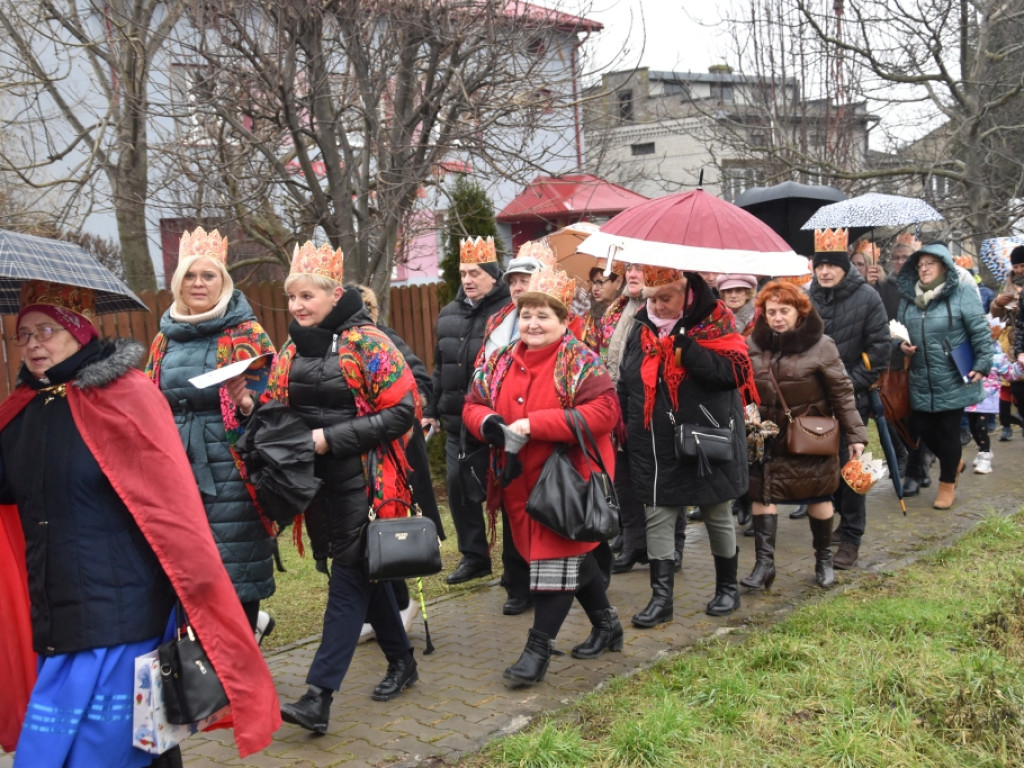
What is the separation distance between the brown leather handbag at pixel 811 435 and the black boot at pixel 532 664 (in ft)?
7.41

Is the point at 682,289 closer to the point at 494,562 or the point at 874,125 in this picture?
the point at 494,562

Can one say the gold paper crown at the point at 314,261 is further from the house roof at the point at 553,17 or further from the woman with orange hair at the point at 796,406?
the house roof at the point at 553,17

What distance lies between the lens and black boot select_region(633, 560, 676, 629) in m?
5.82

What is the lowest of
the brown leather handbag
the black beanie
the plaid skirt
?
the plaid skirt

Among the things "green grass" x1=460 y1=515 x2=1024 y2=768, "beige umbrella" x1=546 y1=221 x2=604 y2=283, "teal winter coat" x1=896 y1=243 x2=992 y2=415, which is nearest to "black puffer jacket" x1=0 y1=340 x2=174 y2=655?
"green grass" x1=460 y1=515 x2=1024 y2=768

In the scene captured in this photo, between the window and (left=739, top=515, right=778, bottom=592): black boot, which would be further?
the window

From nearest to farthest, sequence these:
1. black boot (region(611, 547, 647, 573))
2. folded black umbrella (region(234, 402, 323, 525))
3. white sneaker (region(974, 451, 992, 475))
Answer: folded black umbrella (region(234, 402, 323, 525)), black boot (region(611, 547, 647, 573)), white sneaker (region(974, 451, 992, 475))

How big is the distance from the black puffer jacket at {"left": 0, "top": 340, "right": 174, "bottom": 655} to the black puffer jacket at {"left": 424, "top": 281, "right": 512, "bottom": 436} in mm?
3713

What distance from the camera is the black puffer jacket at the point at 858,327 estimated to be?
7691 mm

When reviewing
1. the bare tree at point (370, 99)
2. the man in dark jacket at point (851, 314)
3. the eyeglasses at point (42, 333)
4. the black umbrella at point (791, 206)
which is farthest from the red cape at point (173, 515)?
the black umbrella at point (791, 206)

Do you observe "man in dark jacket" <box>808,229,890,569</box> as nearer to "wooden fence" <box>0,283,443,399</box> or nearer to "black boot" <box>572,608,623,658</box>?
"black boot" <box>572,608,623,658</box>

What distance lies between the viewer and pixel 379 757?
4.26 meters

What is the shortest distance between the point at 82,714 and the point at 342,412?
6.10 ft

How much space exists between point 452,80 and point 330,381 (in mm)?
4954
